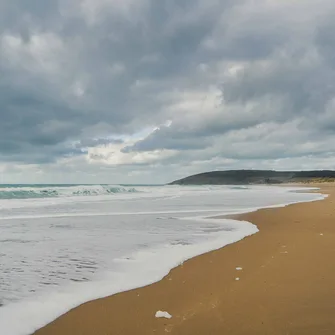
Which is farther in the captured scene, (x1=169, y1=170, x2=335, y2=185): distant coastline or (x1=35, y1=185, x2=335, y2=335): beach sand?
(x1=169, y1=170, x2=335, y2=185): distant coastline

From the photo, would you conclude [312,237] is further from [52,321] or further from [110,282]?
[52,321]

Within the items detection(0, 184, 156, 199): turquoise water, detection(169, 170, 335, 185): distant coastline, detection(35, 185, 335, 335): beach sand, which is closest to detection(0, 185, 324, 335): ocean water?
detection(35, 185, 335, 335): beach sand

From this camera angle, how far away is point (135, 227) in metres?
12.5

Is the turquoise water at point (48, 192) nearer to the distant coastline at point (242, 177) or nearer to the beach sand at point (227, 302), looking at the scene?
the beach sand at point (227, 302)

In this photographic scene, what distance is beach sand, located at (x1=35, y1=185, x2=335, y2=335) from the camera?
4.12 metres

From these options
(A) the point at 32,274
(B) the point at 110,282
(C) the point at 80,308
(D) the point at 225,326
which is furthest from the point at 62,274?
(D) the point at 225,326

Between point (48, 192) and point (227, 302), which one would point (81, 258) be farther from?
point (48, 192)

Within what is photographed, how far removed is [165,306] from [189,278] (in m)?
1.41

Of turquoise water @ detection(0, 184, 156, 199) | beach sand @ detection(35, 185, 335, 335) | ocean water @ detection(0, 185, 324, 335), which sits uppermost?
turquoise water @ detection(0, 184, 156, 199)

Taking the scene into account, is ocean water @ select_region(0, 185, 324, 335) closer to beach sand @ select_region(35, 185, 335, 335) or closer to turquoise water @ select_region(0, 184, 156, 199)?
beach sand @ select_region(35, 185, 335, 335)

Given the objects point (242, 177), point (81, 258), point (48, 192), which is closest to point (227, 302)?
point (81, 258)

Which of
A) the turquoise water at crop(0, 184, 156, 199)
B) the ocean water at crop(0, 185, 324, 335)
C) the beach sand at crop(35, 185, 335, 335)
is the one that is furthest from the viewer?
the turquoise water at crop(0, 184, 156, 199)

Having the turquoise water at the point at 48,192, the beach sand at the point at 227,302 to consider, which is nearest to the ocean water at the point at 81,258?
the beach sand at the point at 227,302

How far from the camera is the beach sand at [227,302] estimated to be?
13.5 ft
